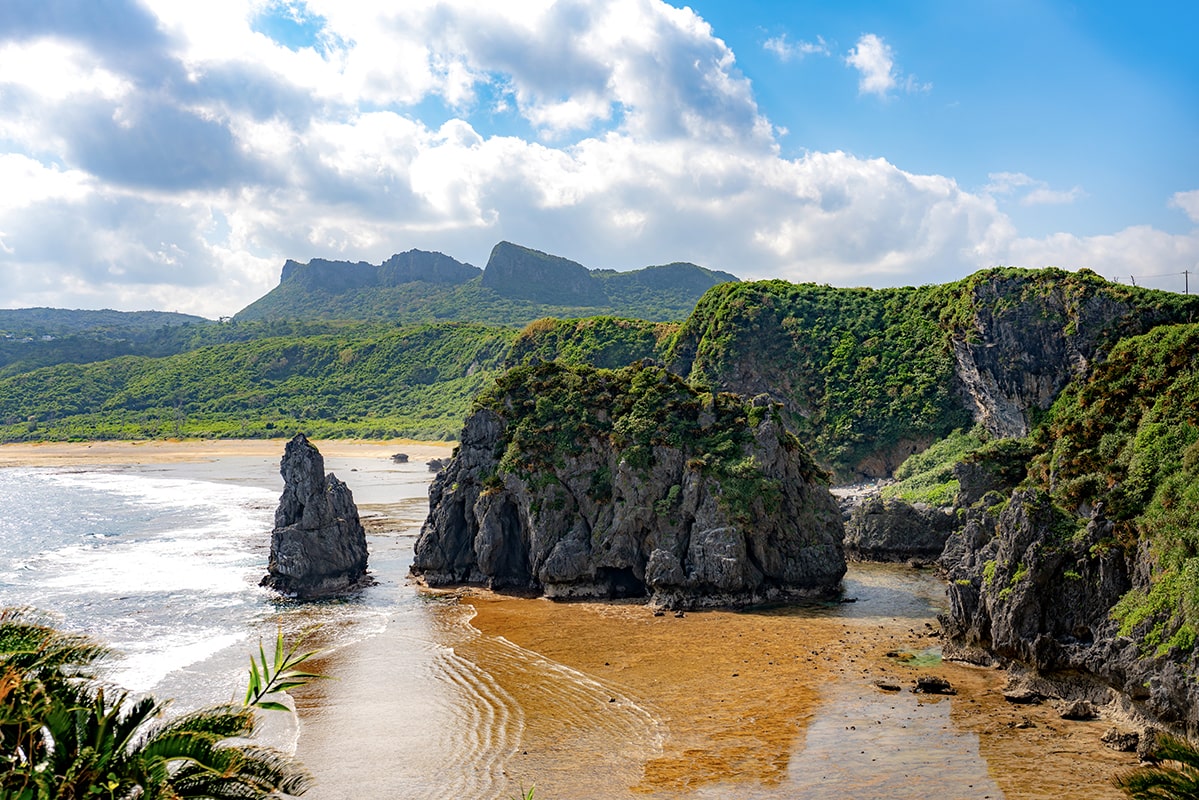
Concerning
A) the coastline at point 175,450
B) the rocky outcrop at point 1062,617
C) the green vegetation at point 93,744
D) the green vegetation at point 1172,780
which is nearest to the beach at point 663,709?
the rocky outcrop at point 1062,617

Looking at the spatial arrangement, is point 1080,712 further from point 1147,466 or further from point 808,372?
point 808,372

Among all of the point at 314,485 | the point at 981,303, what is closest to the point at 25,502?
the point at 314,485

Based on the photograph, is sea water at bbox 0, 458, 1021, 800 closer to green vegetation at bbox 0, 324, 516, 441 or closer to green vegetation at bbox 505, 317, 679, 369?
green vegetation at bbox 505, 317, 679, 369

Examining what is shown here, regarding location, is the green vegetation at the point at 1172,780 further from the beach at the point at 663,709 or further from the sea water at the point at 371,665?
the sea water at the point at 371,665

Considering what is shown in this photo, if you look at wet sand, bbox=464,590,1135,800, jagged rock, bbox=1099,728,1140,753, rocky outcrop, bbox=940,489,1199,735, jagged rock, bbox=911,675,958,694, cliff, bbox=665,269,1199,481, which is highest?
cliff, bbox=665,269,1199,481

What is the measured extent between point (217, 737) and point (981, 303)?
7846 centimetres

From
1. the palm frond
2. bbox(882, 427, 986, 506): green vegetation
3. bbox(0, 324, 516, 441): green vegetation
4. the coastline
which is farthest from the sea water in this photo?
bbox(0, 324, 516, 441): green vegetation

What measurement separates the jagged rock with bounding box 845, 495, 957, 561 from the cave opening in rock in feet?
60.4

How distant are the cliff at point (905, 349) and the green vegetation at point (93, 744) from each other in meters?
63.8

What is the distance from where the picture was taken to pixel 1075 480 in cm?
3359

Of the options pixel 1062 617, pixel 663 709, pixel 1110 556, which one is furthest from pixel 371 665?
pixel 1110 556

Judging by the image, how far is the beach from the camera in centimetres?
2386

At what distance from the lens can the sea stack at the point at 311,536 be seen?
153 ft

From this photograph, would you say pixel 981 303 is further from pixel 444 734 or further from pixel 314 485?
pixel 444 734
